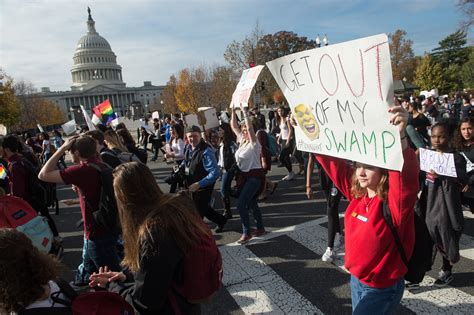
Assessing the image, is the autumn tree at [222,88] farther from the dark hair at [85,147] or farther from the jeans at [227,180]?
the dark hair at [85,147]

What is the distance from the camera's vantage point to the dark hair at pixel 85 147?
351 centimetres

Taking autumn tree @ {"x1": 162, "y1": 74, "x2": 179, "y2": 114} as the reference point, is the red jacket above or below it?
below

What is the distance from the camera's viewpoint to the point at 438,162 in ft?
12.1

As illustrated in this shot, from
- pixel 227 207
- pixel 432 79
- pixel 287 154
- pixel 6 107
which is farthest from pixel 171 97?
pixel 227 207

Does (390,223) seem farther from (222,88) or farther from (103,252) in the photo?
(222,88)

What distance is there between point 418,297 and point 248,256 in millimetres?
2180

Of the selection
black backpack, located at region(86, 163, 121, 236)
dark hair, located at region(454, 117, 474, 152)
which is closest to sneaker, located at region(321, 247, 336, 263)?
dark hair, located at region(454, 117, 474, 152)

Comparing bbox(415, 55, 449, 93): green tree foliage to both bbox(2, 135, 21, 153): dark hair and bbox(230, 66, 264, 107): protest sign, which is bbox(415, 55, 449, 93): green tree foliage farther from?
bbox(2, 135, 21, 153): dark hair

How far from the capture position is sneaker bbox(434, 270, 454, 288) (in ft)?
12.3

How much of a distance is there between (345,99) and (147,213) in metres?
1.38

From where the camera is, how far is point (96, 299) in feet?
5.97

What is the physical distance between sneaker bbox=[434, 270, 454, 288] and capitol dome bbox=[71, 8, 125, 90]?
129375 mm

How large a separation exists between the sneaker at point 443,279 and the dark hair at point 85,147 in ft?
12.2

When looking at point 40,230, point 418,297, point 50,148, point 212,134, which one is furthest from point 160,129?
point 418,297
